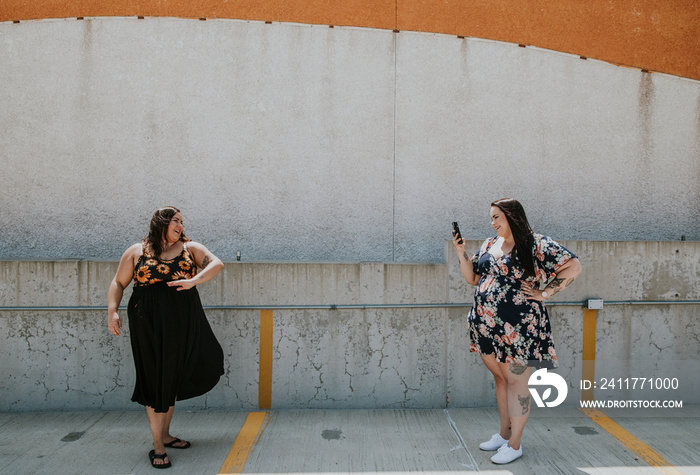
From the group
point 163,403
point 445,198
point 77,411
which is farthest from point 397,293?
point 77,411

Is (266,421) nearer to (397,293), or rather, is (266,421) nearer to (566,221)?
(397,293)

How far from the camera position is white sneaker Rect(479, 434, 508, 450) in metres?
3.70

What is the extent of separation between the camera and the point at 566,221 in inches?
219

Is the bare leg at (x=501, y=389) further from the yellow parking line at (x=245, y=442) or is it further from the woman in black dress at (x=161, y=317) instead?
the woman in black dress at (x=161, y=317)

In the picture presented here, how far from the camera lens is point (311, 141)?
5355 millimetres

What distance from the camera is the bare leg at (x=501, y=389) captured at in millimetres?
3557

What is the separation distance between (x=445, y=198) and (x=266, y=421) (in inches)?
108

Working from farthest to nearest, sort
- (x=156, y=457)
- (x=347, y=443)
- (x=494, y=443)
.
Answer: (x=347, y=443)
(x=494, y=443)
(x=156, y=457)

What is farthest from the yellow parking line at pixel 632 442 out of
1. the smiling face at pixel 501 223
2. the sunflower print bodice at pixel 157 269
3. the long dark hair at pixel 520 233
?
the sunflower print bodice at pixel 157 269

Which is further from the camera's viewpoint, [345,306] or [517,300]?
[345,306]

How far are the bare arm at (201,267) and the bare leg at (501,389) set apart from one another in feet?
6.28

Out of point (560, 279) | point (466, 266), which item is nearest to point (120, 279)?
point (466, 266)

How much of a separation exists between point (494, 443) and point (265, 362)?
1.97 meters

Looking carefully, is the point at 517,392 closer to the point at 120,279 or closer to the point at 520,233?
the point at 520,233
